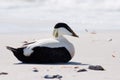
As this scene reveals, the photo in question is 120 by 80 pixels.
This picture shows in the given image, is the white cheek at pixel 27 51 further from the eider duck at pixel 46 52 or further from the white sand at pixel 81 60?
the white sand at pixel 81 60

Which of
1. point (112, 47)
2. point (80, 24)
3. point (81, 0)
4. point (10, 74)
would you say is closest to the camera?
point (10, 74)

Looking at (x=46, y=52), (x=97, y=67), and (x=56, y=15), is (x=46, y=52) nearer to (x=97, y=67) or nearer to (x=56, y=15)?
(x=97, y=67)

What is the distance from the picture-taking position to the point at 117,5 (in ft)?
77.8

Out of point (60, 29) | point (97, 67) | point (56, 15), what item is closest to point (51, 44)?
point (60, 29)

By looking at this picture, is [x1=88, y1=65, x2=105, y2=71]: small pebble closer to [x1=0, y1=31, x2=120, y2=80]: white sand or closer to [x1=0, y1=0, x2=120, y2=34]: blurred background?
[x1=0, y1=31, x2=120, y2=80]: white sand

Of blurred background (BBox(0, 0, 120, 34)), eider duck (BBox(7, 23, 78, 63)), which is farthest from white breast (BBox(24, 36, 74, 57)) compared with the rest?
blurred background (BBox(0, 0, 120, 34))

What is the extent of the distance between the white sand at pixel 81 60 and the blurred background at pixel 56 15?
83.6 inches

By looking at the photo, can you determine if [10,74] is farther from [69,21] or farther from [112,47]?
[69,21]

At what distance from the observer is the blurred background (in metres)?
18.8

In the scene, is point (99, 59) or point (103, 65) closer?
point (103, 65)

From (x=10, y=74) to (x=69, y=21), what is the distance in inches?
417

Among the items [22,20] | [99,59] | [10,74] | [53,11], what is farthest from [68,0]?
[10,74]

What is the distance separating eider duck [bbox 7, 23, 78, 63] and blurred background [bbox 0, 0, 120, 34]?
5768mm

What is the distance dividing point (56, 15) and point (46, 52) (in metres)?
10.7
